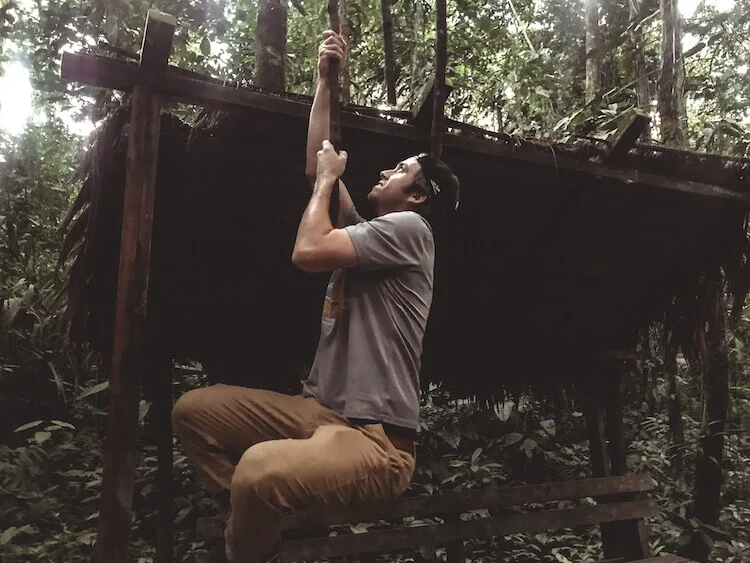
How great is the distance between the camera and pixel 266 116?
2.75m

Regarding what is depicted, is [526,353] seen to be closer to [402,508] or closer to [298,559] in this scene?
[402,508]

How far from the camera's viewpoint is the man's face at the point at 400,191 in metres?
2.54

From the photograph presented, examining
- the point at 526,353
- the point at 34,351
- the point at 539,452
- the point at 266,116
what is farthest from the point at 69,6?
the point at 539,452

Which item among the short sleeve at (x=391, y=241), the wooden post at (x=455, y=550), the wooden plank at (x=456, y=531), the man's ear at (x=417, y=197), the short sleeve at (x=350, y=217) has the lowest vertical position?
the wooden post at (x=455, y=550)

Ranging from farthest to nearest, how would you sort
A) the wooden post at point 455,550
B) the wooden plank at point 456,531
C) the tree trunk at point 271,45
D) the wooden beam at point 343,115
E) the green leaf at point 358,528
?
the green leaf at point 358,528
the tree trunk at point 271,45
the wooden post at point 455,550
the wooden plank at point 456,531
the wooden beam at point 343,115

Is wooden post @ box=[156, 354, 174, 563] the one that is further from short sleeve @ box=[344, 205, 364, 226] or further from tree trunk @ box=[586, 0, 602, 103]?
tree trunk @ box=[586, 0, 602, 103]

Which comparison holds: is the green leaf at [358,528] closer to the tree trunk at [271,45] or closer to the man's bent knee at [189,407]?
the man's bent knee at [189,407]

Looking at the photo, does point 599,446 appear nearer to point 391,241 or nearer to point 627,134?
point 627,134

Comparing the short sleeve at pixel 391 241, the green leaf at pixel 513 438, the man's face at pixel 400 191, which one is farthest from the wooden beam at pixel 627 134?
the green leaf at pixel 513 438

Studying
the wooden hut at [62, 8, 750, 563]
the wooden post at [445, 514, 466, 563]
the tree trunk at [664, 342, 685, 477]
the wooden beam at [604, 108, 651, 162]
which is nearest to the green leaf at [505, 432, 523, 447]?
the tree trunk at [664, 342, 685, 477]

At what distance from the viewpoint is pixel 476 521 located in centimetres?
398

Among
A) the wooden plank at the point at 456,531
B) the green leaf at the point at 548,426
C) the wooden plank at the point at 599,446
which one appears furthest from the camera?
the green leaf at the point at 548,426

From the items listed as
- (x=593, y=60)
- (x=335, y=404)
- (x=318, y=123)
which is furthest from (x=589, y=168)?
(x=593, y=60)

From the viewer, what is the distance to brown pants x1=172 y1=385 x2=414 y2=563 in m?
1.93
